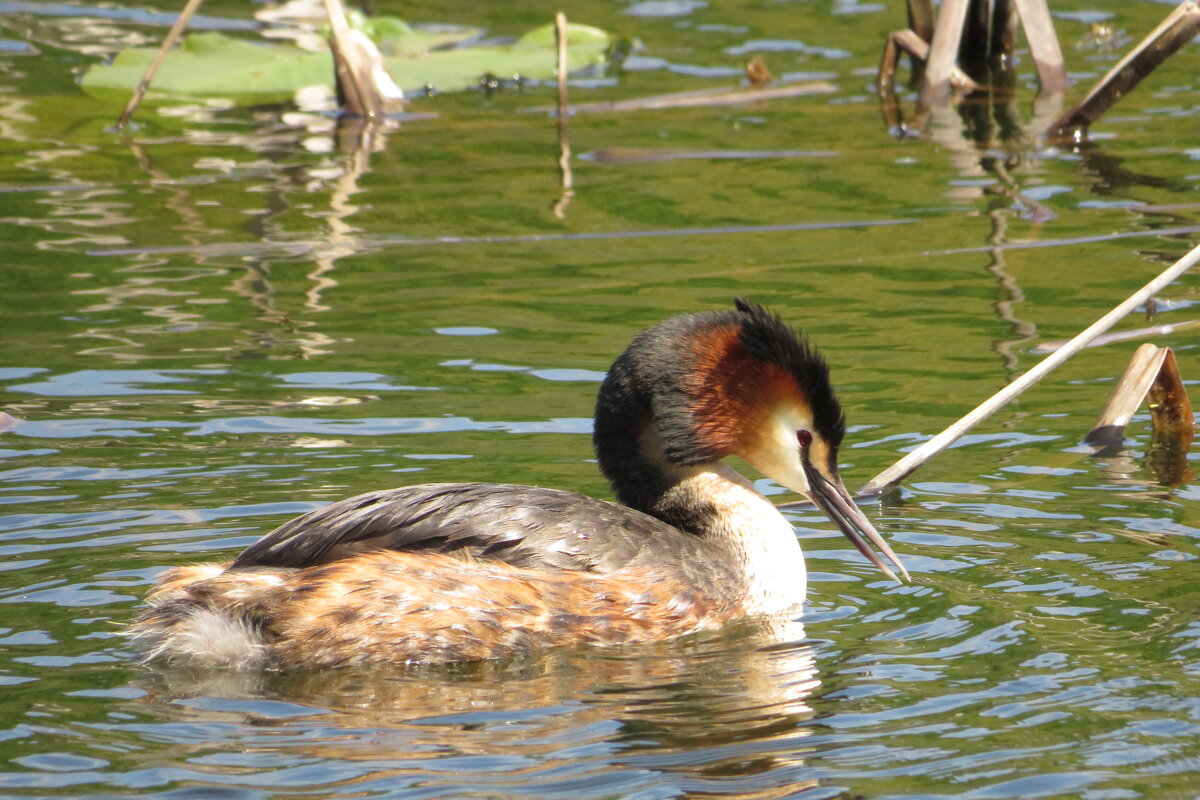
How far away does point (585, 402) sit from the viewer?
7.71 meters

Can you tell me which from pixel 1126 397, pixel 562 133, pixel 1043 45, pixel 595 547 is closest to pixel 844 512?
pixel 595 547

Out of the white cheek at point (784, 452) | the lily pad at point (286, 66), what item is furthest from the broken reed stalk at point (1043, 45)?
the white cheek at point (784, 452)

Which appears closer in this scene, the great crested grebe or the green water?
the green water

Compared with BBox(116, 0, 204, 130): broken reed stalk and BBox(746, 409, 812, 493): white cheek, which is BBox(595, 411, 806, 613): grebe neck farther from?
BBox(116, 0, 204, 130): broken reed stalk

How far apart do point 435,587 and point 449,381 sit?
2745mm

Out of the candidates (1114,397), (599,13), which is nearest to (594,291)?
(1114,397)

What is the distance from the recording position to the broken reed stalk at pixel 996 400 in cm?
646

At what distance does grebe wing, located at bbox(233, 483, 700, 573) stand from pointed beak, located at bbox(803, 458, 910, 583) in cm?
74

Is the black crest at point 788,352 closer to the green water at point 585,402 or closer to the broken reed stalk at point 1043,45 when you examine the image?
the green water at point 585,402

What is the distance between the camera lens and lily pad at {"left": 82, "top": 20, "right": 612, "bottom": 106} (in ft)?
43.4

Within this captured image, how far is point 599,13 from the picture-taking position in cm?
1680

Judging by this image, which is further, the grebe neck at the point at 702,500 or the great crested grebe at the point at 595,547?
the grebe neck at the point at 702,500

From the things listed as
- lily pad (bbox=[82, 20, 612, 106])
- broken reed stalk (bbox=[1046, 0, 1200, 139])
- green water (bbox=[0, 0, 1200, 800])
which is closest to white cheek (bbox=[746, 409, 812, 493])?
green water (bbox=[0, 0, 1200, 800])

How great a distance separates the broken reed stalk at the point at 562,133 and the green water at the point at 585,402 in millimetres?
110
